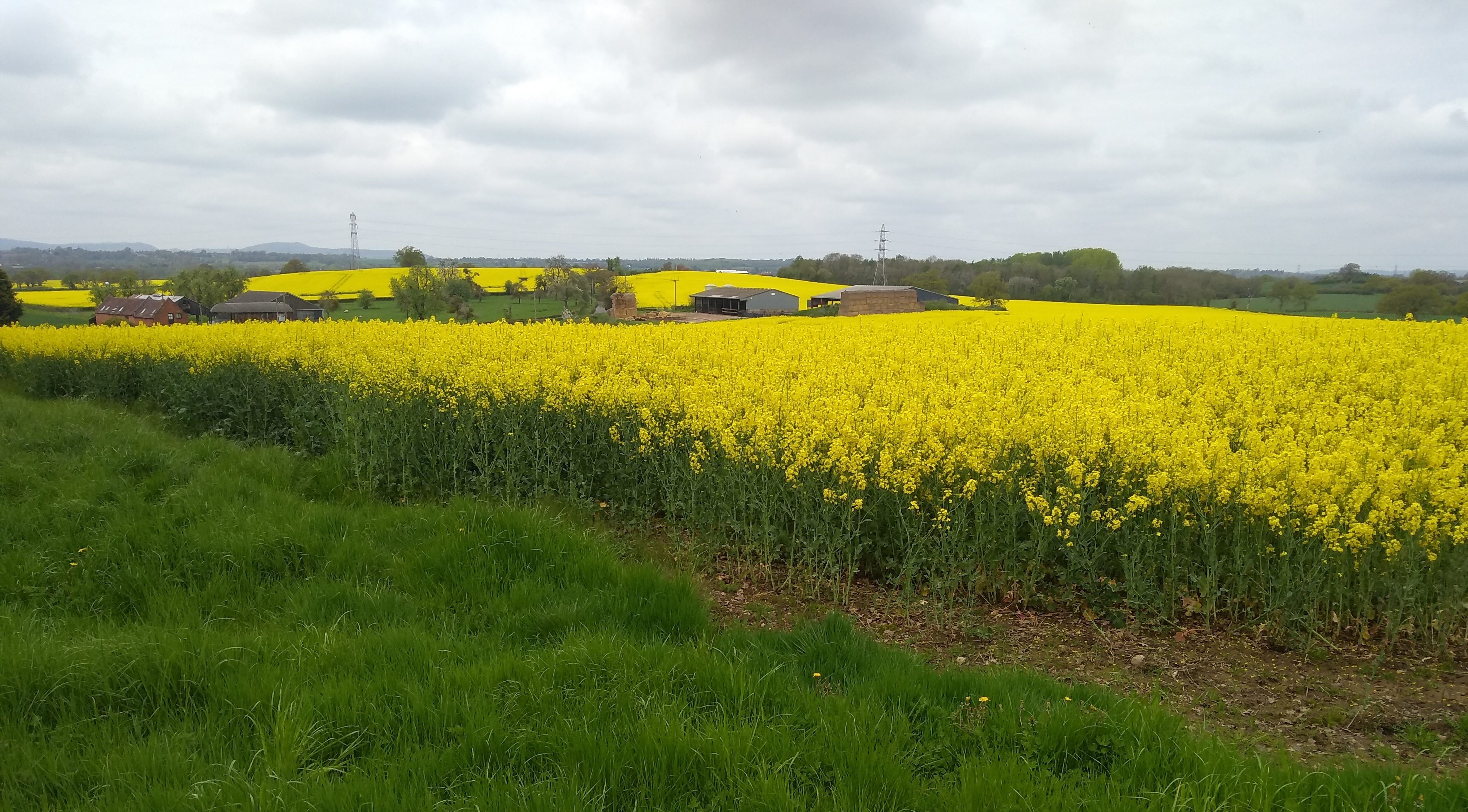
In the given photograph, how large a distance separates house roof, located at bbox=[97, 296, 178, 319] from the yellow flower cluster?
35.4 m

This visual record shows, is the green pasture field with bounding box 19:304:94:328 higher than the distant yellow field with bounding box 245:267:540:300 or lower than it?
lower

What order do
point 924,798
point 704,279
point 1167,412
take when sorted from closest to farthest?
point 924,798 → point 1167,412 → point 704,279

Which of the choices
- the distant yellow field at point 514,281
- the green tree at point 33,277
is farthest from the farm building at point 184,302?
the green tree at point 33,277

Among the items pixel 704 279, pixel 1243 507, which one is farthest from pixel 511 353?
pixel 704 279

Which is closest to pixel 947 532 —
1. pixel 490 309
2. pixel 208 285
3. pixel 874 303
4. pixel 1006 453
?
pixel 1006 453

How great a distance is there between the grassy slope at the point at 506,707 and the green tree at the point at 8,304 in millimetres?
48842

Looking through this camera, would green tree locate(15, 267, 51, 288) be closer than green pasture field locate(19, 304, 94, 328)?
No

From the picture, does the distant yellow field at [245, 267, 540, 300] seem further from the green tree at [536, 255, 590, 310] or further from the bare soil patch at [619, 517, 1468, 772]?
the bare soil patch at [619, 517, 1468, 772]

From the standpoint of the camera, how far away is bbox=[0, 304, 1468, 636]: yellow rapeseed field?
5004 millimetres

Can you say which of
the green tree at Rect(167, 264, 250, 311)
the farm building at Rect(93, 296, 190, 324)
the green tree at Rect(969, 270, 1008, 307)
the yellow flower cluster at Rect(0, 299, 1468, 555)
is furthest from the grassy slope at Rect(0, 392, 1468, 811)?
the green tree at Rect(167, 264, 250, 311)

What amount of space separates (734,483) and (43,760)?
4.41 meters

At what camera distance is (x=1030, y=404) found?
7.94m

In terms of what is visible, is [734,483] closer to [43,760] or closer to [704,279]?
[43,760]

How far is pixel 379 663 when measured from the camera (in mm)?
3637
